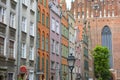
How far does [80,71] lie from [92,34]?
66.5 ft

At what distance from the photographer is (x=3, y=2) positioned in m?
22.9

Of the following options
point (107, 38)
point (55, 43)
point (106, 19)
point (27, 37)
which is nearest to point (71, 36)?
point (55, 43)

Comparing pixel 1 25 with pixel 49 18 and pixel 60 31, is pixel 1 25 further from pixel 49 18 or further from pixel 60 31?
pixel 60 31

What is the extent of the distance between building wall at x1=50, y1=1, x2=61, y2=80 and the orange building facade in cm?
145

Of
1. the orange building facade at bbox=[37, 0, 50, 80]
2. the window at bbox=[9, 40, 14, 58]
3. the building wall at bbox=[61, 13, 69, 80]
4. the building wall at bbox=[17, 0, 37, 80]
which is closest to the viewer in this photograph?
the window at bbox=[9, 40, 14, 58]

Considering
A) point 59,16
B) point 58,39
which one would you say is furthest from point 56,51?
point 59,16

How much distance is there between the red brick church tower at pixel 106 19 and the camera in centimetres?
7200

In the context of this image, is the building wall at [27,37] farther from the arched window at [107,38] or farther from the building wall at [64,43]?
the arched window at [107,38]

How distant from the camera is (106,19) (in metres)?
72.3

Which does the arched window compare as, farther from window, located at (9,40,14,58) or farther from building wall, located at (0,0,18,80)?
window, located at (9,40,14,58)

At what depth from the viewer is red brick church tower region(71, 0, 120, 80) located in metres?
72.0

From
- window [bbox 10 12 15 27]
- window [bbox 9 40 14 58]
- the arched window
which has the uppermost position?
the arched window

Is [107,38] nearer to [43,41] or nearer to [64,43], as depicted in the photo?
[64,43]

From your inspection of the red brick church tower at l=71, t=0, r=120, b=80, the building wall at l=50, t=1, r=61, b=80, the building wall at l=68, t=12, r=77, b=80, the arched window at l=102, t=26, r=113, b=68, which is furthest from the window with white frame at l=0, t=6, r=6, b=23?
the arched window at l=102, t=26, r=113, b=68
